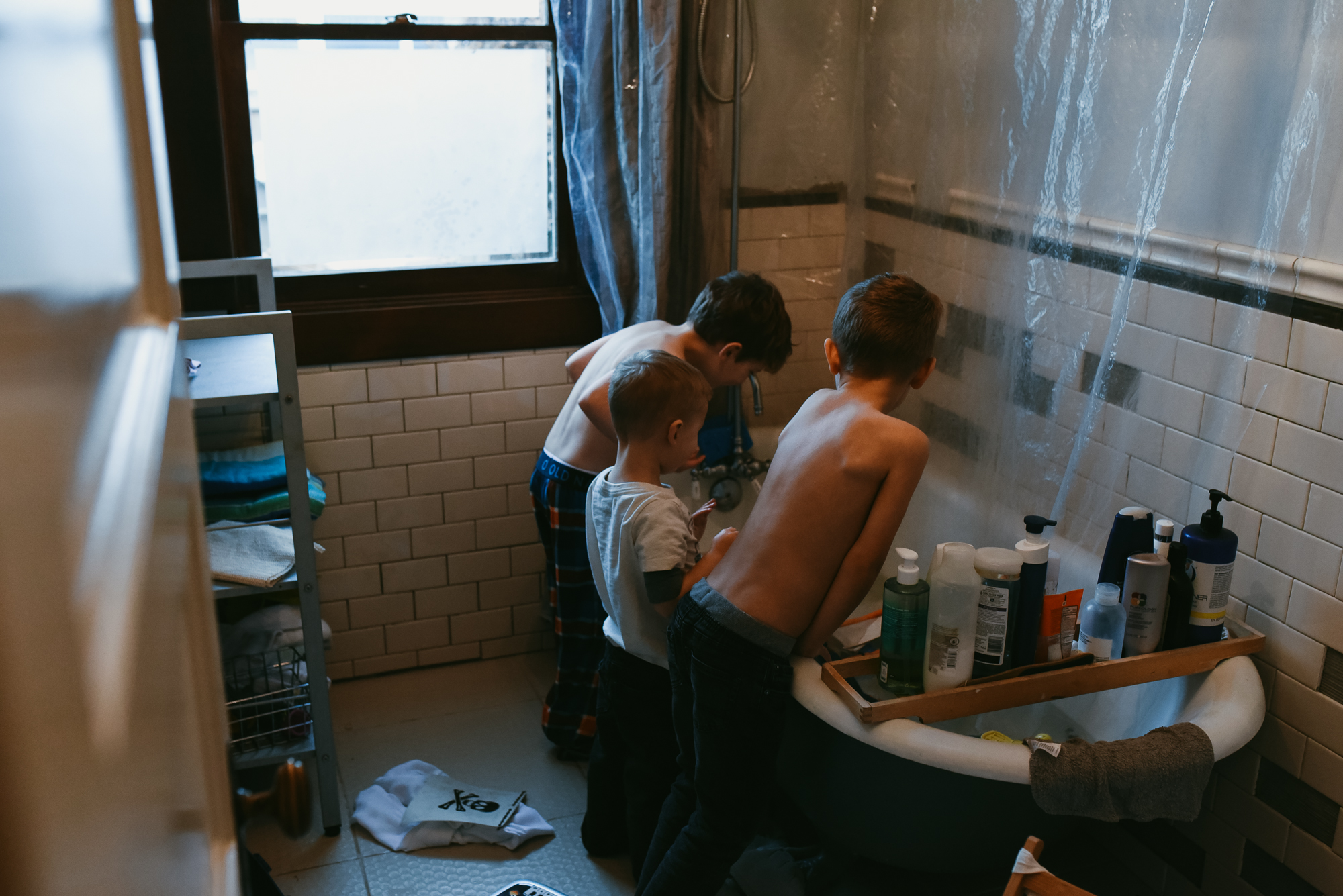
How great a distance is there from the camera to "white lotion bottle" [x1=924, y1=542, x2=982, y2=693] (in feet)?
5.84

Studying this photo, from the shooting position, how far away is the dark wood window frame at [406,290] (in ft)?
8.91

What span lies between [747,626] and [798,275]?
162 centimetres

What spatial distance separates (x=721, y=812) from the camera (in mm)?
1886

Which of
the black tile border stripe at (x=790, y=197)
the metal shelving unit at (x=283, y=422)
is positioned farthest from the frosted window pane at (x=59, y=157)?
the black tile border stripe at (x=790, y=197)

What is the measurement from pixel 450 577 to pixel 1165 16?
226 centimetres

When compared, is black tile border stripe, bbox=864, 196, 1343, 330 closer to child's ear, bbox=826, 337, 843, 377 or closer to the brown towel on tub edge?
child's ear, bbox=826, 337, 843, 377

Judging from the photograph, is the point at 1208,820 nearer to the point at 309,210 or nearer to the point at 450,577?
the point at 450,577

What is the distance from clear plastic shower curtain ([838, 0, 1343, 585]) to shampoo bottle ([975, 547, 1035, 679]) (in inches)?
20.5

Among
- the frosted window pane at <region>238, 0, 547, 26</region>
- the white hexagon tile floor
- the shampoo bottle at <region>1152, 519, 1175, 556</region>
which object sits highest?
the frosted window pane at <region>238, 0, 547, 26</region>

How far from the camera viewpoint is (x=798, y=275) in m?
3.22

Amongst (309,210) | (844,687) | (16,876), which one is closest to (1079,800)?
(844,687)

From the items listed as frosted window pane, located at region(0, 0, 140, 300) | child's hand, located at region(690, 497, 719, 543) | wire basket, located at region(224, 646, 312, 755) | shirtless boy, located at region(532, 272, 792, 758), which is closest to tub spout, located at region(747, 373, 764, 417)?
shirtless boy, located at region(532, 272, 792, 758)

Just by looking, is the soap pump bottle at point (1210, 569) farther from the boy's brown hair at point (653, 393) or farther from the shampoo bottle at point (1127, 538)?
the boy's brown hair at point (653, 393)

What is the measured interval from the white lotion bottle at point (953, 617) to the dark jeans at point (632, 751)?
1.81 feet
